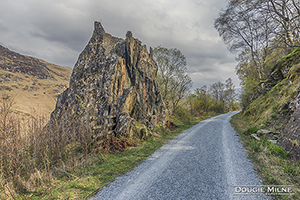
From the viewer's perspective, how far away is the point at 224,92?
54.9 m

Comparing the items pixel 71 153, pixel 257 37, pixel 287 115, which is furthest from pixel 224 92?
pixel 71 153

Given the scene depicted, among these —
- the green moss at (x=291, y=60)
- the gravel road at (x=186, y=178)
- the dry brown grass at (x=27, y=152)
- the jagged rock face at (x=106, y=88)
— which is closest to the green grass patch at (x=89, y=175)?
the dry brown grass at (x=27, y=152)

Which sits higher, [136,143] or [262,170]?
[262,170]

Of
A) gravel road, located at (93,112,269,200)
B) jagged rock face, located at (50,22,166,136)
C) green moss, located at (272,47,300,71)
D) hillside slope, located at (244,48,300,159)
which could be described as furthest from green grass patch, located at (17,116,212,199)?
green moss, located at (272,47,300,71)

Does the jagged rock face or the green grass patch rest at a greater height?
the jagged rock face

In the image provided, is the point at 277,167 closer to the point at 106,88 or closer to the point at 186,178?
the point at 186,178

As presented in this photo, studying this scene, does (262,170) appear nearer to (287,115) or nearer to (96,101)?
(287,115)

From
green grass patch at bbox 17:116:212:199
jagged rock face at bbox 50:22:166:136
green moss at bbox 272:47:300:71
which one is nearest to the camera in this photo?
green grass patch at bbox 17:116:212:199

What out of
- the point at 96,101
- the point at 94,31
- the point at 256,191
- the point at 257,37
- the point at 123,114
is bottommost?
the point at 256,191

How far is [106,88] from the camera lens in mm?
8930

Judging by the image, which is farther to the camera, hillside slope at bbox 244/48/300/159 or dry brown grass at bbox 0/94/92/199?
hillside slope at bbox 244/48/300/159

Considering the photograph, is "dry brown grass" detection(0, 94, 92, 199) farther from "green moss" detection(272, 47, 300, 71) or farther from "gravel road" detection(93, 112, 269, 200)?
"green moss" detection(272, 47, 300, 71)

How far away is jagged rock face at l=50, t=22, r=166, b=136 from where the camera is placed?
313 inches

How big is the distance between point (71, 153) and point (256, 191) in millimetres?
5954
